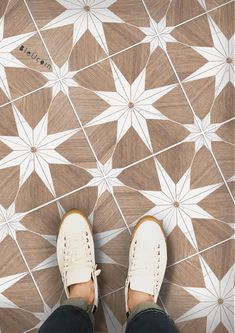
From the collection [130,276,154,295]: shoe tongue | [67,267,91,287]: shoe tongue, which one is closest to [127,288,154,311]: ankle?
[130,276,154,295]: shoe tongue

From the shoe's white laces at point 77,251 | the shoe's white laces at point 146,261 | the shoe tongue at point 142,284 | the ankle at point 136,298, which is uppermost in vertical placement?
the shoe's white laces at point 77,251

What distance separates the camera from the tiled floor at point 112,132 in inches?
46.7

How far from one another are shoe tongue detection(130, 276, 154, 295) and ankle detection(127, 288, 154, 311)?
0.03ft

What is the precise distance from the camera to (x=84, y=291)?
1.16 metres

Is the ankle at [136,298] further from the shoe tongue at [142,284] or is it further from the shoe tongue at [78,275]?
the shoe tongue at [78,275]

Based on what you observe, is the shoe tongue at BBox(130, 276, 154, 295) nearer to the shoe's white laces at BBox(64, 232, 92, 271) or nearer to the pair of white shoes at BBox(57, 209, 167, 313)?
the pair of white shoes at BBox(57, 209, 167, 313)

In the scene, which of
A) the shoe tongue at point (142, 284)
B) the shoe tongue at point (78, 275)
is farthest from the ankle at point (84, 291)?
the shoe tongue at point (142, 284)

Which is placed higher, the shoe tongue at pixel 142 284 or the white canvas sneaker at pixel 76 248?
the white canvas sneaker at pixel 76 248

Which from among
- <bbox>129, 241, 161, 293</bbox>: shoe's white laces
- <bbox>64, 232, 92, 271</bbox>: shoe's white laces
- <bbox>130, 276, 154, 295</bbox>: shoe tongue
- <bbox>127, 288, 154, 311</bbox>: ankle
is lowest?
<bbox>127, 288, 154, 311</bbox>: ankle

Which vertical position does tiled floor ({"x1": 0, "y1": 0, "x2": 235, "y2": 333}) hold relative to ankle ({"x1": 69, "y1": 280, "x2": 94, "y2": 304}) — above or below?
above

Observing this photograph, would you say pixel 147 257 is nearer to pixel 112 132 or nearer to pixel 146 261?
pixel 146 261

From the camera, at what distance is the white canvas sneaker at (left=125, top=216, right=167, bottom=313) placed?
1.17 metres

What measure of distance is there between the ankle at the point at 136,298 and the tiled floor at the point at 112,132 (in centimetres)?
5

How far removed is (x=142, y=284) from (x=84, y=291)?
161 millimetres
